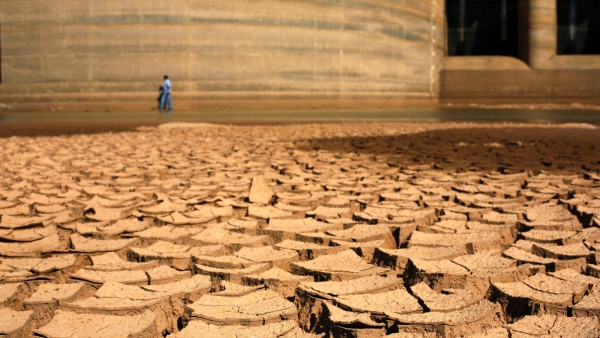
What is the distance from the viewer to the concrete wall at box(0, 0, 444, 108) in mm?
17547

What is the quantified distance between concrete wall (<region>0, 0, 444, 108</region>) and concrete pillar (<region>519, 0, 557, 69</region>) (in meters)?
8.12

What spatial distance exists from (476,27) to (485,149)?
19665 millimetres

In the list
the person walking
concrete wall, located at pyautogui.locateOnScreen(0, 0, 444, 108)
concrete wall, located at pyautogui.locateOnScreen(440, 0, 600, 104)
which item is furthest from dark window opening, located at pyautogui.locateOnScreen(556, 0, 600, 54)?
the person walking

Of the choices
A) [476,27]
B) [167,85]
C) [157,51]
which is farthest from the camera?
[476,27]

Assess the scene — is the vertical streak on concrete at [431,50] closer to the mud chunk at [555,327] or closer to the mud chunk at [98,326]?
the mud chunk at [555,327]

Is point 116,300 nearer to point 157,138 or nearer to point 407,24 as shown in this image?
point 157,138

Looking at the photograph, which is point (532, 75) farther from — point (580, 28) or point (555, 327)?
point (555, 327)

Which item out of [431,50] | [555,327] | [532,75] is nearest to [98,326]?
[555,327]

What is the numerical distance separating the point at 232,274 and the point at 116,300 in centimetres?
40

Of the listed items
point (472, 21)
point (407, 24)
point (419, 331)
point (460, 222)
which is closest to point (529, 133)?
point (460, 222)

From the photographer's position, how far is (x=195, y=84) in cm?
1772

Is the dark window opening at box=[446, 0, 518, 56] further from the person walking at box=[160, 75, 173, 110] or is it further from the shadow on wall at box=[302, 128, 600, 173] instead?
the shadow on wall at box=[302, 128, 600, 173]

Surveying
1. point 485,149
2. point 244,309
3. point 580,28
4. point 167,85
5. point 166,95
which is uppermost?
A: point 580,28

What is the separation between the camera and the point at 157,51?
57.7 ft
